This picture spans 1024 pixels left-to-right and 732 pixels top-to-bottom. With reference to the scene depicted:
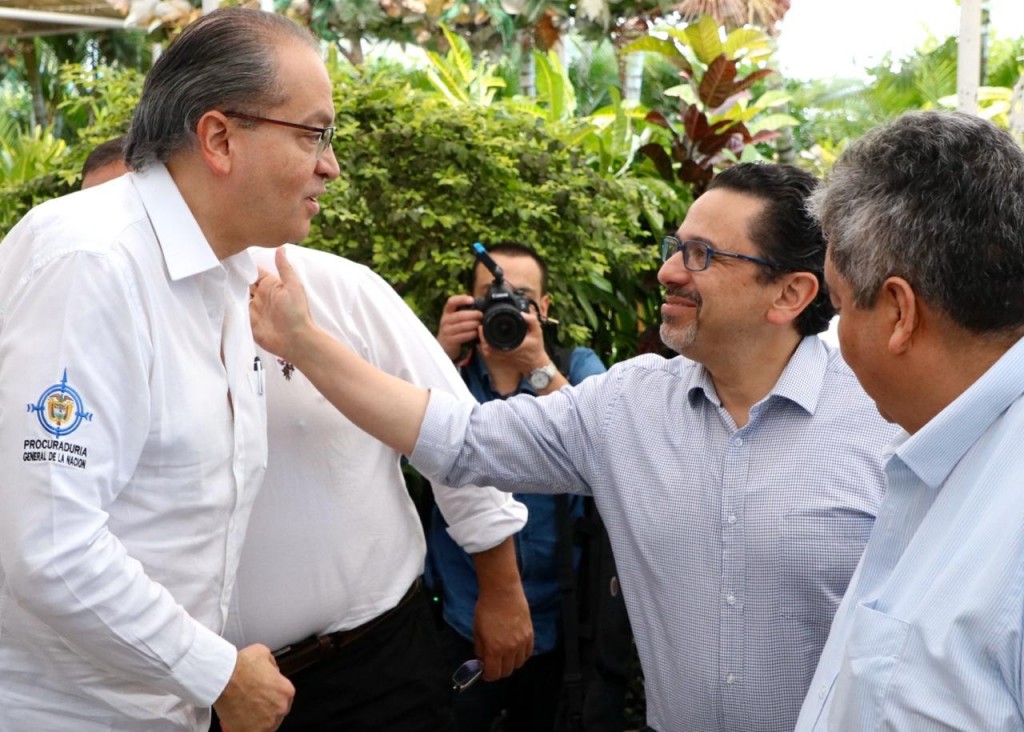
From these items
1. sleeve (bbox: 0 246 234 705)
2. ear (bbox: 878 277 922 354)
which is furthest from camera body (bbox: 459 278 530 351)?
ear (bbox: 878 277 922 354)

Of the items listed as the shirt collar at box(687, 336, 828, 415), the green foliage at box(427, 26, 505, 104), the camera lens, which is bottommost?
the camera lens

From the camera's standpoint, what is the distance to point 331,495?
2621mm

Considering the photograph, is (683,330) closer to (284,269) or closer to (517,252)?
(284,269)

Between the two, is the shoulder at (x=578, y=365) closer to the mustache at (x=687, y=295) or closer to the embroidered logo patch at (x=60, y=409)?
the mustache at (x=687, y=295)

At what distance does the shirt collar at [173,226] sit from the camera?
210 centimetres

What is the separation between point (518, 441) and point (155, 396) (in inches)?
31.7

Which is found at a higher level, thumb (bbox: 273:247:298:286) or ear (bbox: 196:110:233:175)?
ear (bbox: 196:110:233:175)

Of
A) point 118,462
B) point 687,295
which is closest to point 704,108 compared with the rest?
point 687,295

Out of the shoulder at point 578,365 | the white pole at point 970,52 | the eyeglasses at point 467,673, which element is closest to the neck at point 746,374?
the eyeglasses at point 467,673

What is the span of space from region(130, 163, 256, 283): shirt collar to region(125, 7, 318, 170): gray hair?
Answer: 55mm

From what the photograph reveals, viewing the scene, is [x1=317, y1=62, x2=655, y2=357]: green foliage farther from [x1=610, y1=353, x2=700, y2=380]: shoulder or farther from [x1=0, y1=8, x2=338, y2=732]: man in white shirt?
[x1=0, y1=8, x2=338, y2=732]: man in white shirt

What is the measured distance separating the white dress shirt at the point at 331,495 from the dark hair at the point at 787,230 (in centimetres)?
74

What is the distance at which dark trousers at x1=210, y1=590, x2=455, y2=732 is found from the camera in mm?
2672

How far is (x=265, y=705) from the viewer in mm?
2084
